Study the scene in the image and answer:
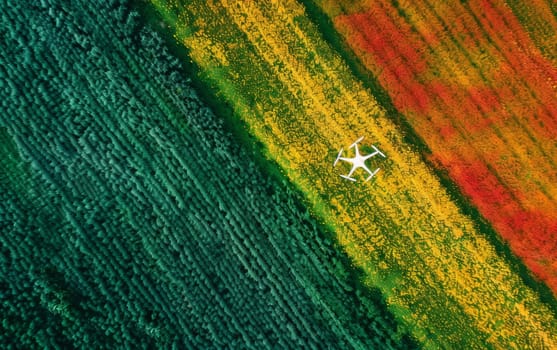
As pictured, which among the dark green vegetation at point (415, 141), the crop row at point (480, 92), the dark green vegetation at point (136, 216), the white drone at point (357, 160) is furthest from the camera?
the dark green vegetation at point (415, 141)

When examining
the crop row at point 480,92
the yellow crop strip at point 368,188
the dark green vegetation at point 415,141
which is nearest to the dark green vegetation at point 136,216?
the yellow crop strip at point 368,188

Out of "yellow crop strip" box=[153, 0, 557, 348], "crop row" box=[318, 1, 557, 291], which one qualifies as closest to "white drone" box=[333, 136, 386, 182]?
"yellow crop strip" box=[153, 0, 557, 348]

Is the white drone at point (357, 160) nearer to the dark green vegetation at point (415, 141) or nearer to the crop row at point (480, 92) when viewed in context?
the dark green vegetation at point (415, 141)

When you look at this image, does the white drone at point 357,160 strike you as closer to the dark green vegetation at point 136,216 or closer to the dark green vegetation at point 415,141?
the dark green vegetation at point 415,141

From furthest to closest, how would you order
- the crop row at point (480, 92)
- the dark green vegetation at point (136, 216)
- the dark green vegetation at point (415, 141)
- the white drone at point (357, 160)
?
1. the dark green vegetation at point (415, 141)
2. the crop row at point (480, 92)
3. the white drone at point (357, 160)
4. the dark green vegetation at point (136, 216)

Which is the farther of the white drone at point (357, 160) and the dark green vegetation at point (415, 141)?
the dark green vegetation at point (415, 141)

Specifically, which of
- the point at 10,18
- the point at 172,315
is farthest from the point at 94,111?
the point at 172,315

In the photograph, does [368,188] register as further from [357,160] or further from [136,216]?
[136,216]
